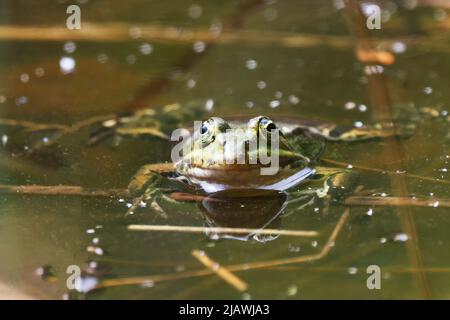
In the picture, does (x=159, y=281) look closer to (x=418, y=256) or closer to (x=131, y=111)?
(x=418, y=256)

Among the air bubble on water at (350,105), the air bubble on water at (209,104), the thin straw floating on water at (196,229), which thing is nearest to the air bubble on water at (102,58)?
the air bubble on water at (209,104)

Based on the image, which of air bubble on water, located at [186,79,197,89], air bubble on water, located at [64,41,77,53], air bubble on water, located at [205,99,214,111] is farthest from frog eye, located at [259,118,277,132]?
air bubble on water, located at [64,41,77,53]

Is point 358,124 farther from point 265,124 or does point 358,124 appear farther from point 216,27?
point 216,27

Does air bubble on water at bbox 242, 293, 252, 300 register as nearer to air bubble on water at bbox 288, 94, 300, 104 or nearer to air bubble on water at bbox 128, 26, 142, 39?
air bubble on water at bbox 288, 94, 300, 104

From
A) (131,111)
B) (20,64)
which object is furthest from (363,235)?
(20,64)

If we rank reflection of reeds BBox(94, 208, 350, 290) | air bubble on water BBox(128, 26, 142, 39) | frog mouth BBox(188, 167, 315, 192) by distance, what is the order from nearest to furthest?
reflection of reeds BBox(94, 208, 350, 290)
frog mouth BBox(188, 167, 315, 192)
air bubble on water BBox(128, 26, 142, 39)
